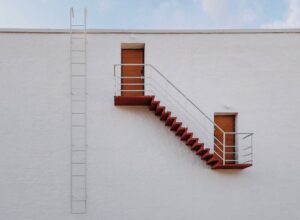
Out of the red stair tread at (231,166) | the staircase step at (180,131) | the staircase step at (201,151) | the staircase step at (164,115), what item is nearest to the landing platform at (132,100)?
the staircase step at (164,115)

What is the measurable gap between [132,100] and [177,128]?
6.25 ft

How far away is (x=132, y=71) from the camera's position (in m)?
13.3

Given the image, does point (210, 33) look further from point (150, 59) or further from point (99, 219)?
point (99, 219)

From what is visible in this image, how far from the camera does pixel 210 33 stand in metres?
13.1

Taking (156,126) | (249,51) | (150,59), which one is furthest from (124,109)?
(249,51)

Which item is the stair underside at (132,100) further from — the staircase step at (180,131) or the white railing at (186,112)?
the staircase step at (180,131)

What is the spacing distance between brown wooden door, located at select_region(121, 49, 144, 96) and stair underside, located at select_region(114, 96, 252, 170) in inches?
28.2

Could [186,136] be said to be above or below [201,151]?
above

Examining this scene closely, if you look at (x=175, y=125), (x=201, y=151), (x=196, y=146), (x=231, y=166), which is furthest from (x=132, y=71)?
(x=231, y=166)

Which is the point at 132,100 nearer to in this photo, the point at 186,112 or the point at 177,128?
the point at 177,128

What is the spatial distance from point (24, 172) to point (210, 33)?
8.56m

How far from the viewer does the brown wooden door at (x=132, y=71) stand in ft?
43.2

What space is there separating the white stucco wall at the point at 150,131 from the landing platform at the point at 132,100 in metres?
0.37

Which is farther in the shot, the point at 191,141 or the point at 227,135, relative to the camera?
the point at 227,135
